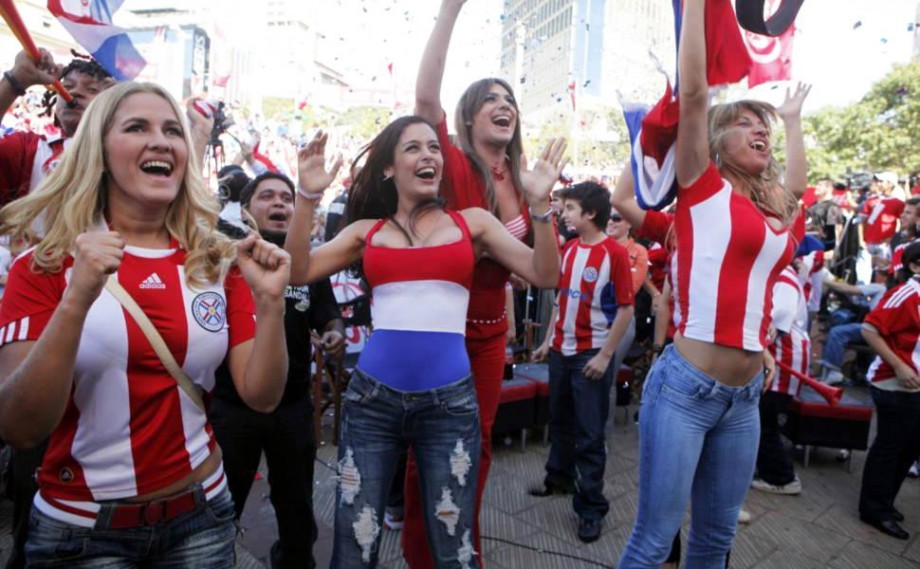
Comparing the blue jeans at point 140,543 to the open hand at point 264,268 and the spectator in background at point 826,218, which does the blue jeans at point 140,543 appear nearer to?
the open hand at point 264,268

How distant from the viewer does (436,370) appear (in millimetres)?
2342

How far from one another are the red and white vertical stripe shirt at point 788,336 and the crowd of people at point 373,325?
0.49m

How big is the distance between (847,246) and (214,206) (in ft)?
38.8

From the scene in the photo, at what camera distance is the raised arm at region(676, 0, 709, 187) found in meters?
2.21

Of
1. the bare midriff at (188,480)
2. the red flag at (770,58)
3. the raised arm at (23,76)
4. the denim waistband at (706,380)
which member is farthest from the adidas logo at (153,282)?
the red flag at (770,58)

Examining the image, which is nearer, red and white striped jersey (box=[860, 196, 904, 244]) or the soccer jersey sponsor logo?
the soccer jersey sponsor logo

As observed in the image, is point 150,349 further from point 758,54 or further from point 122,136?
point 758,54

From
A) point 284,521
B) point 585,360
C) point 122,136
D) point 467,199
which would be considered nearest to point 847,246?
point 585,360

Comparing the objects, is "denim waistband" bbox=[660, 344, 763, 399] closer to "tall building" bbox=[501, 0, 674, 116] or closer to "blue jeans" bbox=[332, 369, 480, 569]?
"blue jeans" bbox=[332, 369, 480, 569]

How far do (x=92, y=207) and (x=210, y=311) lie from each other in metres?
0.40

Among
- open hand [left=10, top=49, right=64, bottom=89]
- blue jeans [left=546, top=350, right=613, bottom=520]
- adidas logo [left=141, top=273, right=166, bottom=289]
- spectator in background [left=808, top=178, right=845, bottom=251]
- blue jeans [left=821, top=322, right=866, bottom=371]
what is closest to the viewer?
adidas logo [left=141, top=273, right=166, bottom=289]

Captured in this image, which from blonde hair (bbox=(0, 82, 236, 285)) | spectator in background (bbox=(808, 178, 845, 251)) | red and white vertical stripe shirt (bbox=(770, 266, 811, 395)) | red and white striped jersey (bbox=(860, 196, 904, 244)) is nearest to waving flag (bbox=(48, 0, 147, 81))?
blonde hair (bbox=(0, 82, 236, 285))

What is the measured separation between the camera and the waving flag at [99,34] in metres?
2.88

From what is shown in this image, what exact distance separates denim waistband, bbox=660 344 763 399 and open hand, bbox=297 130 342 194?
4.90ft
